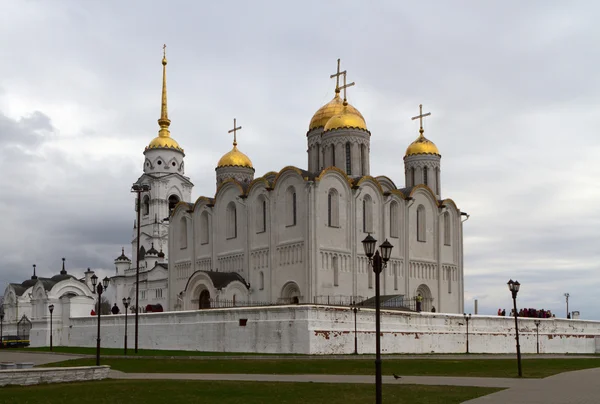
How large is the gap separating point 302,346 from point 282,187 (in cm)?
1669

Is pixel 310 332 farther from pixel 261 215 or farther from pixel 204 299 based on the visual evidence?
pixel 261 215

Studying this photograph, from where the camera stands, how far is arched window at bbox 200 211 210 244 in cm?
5669

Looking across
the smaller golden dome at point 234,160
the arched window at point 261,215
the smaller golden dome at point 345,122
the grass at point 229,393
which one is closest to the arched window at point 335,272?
the arched window at point 261,215

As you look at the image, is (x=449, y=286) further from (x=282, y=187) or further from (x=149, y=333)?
(x=149, y=333)

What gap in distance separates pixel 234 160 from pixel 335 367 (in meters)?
37.3

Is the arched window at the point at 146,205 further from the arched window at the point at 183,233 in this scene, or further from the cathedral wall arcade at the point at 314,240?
the cathedral wall arcade at the point at 314,240

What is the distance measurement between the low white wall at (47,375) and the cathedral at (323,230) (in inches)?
802

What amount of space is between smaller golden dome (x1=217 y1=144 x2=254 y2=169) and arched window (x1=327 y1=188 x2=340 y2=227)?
1562cm

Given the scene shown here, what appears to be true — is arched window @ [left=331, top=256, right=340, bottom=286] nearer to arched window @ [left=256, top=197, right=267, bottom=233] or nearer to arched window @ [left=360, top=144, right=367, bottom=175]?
arched window @ [left=256, top=197, right=267, bottom=233]

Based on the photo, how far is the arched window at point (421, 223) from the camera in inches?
2157

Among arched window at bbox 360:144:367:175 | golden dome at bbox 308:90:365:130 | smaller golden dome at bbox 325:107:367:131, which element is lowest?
arched window at bbox 360:144:367:175

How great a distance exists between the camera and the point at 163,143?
265ft

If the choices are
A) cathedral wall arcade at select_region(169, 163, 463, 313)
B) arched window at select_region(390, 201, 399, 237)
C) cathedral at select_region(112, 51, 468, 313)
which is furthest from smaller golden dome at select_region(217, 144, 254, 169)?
arched window at select_region(390, 201, 399, 237)

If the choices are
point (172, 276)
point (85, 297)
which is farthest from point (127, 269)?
point (85, 297)
